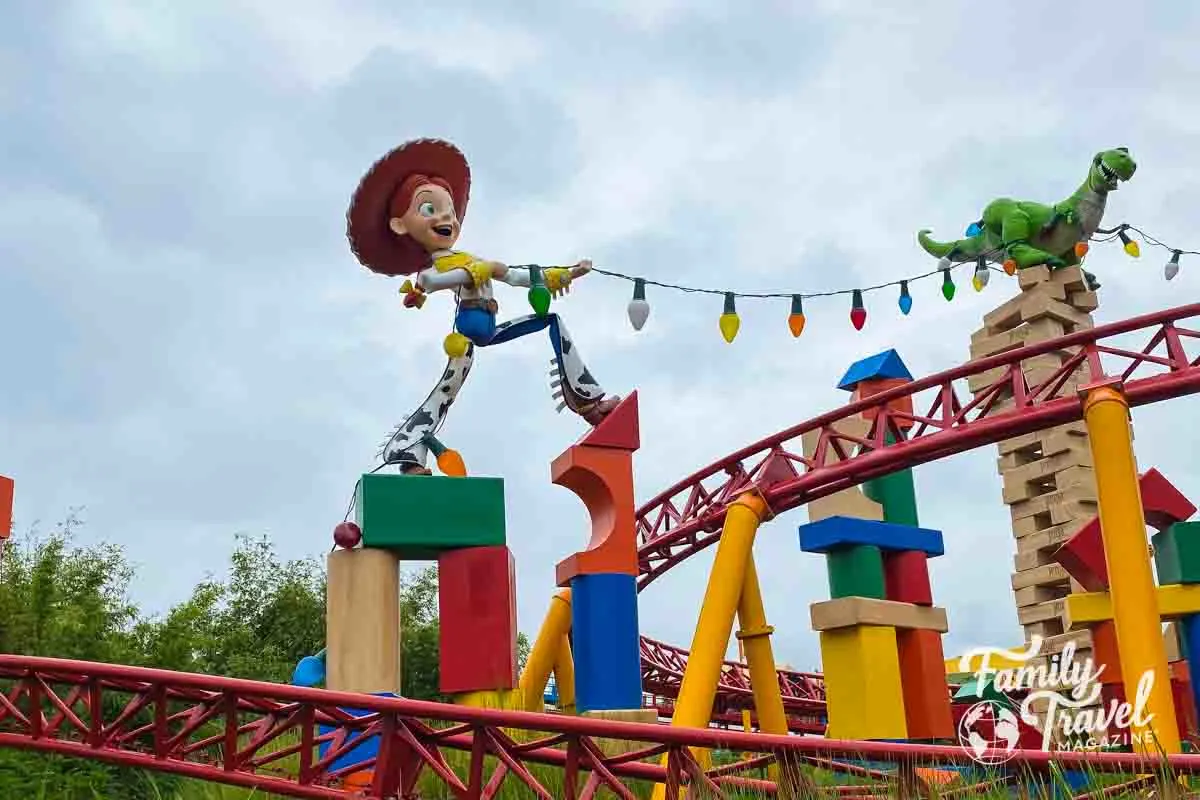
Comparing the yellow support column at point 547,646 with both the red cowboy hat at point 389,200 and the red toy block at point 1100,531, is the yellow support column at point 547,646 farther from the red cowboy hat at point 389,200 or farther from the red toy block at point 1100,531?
the red toy block at point 1100,531

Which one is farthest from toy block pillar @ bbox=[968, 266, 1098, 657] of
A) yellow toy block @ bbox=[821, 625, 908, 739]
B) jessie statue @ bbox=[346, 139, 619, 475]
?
jessie statue @ bbox=[346, 139, 619, 475]

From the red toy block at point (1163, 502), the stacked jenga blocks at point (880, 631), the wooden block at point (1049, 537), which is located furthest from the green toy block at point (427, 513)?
the wooden block at point (1049, 537)

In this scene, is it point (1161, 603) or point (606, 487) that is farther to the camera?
point (1161, 603)

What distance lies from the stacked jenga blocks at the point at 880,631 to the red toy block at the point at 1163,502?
2178 mm

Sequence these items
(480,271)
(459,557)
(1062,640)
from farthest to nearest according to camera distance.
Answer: (1062,640) → (480,271) → (459,557)

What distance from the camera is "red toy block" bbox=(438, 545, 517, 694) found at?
9.37m

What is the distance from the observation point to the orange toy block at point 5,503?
10461 mm

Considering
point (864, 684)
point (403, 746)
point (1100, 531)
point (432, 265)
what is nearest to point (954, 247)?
point (1100, 531)

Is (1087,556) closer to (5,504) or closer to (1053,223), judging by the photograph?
(1053,223)

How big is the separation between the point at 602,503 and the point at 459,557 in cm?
156

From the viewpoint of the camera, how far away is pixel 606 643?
396 inches

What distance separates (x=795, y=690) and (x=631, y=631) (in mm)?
10353

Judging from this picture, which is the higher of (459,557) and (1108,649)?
(459,557)

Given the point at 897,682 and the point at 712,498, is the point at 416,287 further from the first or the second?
the point at 897,682
